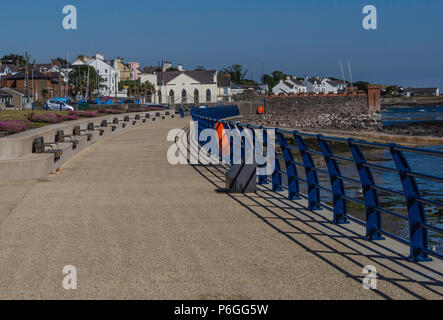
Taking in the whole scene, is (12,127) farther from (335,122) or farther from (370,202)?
(335,122)

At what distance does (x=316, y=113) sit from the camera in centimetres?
8300

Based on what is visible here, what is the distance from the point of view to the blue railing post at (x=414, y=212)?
711cm

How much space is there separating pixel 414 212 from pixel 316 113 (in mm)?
76752

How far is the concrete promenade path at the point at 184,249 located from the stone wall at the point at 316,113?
69.2 m

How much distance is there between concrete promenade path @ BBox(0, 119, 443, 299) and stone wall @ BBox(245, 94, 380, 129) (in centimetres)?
6923

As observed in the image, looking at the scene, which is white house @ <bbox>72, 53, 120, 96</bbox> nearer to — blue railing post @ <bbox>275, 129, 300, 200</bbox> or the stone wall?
the stone wall

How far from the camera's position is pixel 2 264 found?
24.0ft

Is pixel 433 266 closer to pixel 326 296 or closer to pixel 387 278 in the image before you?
pixel 387 278

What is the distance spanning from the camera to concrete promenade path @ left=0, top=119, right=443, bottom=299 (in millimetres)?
6273

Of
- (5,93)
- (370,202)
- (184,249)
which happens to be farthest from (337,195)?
(5,93)

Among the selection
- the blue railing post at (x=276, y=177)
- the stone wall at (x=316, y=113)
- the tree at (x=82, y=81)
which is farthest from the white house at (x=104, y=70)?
the blue railing post at (x=276, y=177)

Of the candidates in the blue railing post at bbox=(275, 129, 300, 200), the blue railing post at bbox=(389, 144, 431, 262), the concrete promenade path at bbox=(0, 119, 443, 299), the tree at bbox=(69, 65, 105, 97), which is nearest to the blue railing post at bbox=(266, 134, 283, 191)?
the concrete promenade path at bbox=(0, 119, 443, 299)

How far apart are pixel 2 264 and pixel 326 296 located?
3.61 m
